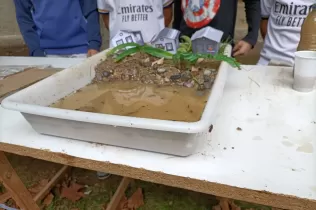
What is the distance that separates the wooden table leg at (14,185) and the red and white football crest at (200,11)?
0.96 m

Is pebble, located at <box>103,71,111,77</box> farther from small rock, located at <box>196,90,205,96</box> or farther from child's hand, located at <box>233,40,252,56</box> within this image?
child's hand, located at <box>233,40,252,56</box>

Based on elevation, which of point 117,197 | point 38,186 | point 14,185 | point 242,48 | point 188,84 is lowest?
point 38,186

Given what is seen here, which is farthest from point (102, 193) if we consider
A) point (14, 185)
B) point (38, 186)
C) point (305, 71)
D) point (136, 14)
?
point (305, 71)

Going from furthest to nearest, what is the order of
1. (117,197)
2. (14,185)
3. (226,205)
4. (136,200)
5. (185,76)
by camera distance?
(136,200) < (117,197) < (226,205) < (14,185) < (185,76)

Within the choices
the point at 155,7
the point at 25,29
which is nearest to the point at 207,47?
the point at 155,7

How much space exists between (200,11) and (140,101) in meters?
0.78

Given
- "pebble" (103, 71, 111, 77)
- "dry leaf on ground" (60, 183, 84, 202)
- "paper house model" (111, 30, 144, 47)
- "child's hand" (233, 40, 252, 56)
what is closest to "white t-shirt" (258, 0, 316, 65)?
"child's hand" (233, 40, 252, 56)

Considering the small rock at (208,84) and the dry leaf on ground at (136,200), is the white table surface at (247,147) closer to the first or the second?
the small rock at (208,84)

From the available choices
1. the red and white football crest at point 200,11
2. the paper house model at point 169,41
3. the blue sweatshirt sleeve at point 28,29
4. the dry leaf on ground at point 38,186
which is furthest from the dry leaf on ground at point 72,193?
the red and white football crest at point 200,11

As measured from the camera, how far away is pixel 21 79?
994 millimetres

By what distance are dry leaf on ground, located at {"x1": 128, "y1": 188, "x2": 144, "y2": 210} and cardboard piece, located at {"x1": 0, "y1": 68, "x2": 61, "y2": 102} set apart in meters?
0.69

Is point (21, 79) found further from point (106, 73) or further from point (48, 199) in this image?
point (48, 199)

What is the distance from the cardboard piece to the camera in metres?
0.92

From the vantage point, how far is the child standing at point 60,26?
4.88ft
